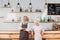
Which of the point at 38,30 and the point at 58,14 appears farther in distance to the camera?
the point at 58,14

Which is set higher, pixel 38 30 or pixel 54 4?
pixel 54 4

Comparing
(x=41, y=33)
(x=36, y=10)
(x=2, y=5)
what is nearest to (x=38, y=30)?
(x=41, y=33)

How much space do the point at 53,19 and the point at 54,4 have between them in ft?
2.28

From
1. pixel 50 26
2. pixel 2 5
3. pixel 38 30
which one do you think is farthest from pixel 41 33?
pixel 2 5

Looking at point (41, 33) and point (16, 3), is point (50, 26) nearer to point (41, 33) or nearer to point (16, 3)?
point (16, 3)

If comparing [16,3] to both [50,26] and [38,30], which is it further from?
[38,30]

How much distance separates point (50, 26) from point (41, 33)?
2.54 metres

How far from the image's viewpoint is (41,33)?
5.32m

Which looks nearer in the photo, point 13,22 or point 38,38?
point 38,38

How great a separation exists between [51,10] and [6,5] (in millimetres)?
2069

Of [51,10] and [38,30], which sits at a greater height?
[51,10]

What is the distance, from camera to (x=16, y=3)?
7.79 metres

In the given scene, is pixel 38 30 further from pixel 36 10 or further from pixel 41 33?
pixel 36 10

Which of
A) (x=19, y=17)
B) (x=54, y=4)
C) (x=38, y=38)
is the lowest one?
(x=38, y=38)
